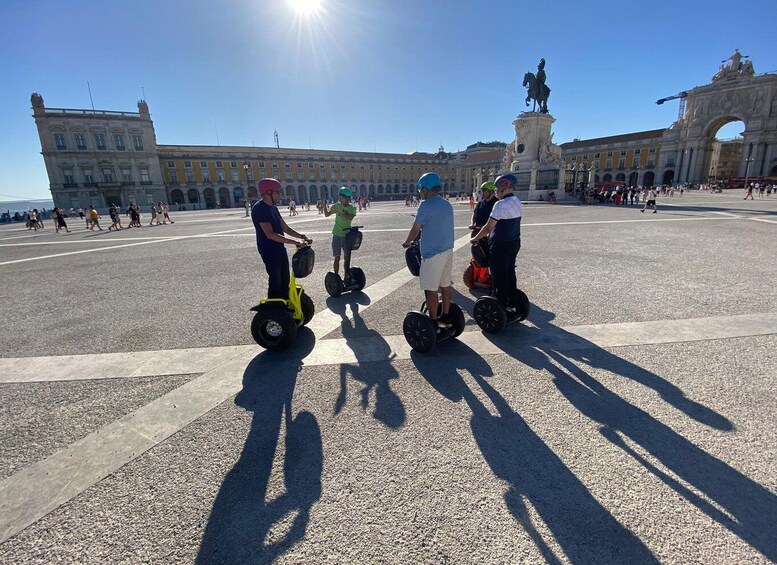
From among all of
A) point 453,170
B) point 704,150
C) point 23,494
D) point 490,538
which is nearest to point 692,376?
point 490,538

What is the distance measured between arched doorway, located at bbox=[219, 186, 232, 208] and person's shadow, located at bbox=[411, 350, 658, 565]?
7624cm

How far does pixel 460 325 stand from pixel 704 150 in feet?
274

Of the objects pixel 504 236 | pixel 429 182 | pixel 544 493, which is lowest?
pixel 544 493

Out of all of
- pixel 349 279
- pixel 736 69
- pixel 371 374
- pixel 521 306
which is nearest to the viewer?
pixel 371 374

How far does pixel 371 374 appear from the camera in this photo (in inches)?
118

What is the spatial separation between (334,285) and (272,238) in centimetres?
187

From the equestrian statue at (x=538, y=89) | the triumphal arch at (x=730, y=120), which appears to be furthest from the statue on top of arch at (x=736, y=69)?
the equestrian statue at (x=538, y=89)

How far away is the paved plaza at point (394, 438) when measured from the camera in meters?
1.58

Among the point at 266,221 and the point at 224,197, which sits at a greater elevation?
the point at 224,197

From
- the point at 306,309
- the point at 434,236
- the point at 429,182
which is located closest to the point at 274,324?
the point at 306,309

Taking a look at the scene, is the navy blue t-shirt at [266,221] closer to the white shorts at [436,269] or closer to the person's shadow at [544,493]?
the white shorts at [436,269]

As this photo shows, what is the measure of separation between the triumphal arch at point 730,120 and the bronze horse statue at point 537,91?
49137mm

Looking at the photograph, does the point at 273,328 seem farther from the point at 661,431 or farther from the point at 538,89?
the point at 538,89

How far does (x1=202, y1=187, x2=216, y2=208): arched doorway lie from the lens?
225ft
